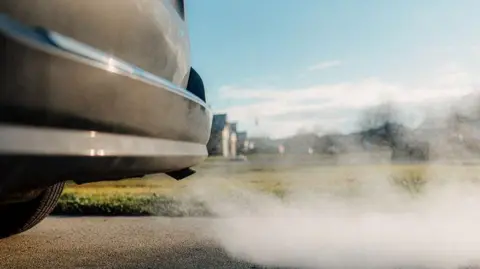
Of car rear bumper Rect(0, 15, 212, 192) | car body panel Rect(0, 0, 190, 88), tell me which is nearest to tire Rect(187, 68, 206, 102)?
car body panel Rect(0, 0, 190, 88)

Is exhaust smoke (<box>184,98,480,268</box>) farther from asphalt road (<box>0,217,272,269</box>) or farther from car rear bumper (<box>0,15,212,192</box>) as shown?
car rear bumper (<box>0,15,212,192</box>)

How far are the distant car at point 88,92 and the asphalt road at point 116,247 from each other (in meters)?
1.22

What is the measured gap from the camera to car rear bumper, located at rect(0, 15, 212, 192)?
1169 millimetres

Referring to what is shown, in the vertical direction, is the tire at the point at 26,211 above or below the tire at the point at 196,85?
below

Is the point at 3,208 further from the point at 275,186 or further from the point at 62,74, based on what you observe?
the point at 275,186

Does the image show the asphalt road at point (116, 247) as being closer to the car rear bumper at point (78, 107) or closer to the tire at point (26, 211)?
the tire at point (26, 211)

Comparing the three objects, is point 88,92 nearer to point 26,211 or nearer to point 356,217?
point 26,211

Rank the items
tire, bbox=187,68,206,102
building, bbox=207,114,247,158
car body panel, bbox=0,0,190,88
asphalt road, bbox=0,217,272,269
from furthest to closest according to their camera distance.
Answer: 1. asphalt road, bbox=0,217,272,269
2. building, bbox=207,114,247,158
3. tire, bbox=187,68,206,102
4. car body panel, bbox=0,0,190,88

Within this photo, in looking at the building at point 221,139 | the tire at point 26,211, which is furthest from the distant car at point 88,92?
the tire at point 26,211

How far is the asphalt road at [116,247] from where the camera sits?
309cm

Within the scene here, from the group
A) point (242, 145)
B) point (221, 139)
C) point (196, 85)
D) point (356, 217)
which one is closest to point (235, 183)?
point (221, 139)

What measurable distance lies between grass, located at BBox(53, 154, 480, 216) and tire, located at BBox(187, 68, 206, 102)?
309cm

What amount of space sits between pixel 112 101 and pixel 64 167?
217 millimetres

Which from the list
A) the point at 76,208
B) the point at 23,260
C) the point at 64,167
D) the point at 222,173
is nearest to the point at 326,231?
the point at 23,260
